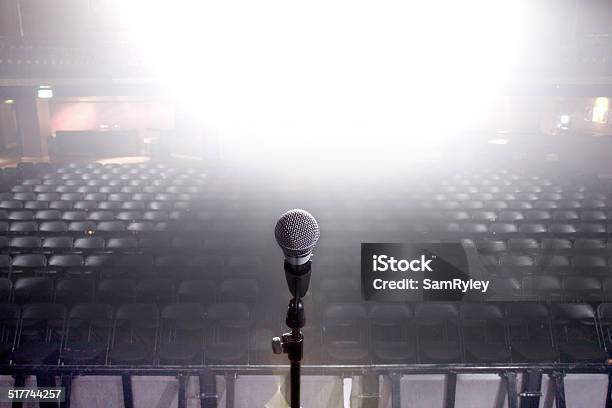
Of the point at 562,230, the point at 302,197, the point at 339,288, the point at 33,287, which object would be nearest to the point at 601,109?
the point at 562,230

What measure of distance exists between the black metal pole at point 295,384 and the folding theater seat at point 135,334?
10.4 feet

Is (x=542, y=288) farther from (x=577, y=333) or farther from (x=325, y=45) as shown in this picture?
(x=325, y=45)

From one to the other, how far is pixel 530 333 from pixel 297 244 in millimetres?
5048

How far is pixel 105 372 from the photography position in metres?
Result: 4.28

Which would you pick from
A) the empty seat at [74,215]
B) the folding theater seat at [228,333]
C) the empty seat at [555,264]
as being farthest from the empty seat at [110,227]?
the empty seat at [555,264]

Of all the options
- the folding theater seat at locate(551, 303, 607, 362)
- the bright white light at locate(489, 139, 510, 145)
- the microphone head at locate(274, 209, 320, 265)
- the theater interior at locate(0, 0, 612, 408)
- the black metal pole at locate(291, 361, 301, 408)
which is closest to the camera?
the microphone head at locate(274, 209, 320, 265)

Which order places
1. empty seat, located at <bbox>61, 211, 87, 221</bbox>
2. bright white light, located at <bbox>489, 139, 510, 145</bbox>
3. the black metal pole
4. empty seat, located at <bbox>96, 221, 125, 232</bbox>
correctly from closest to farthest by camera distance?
the black metal pole → empty seat, located at <bbox>96, 221, 125, 232</bbox> → empty seat, located at <bbox>61, 211, 87, 221</bbox> → bright white light, located at <bbox>489, 139, 510, 145</bbox>

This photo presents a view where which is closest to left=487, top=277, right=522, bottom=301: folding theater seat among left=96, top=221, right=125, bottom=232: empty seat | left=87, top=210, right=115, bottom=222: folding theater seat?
left=96, top=221, right=125, bottom=232: empty seat

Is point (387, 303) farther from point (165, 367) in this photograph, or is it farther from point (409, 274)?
point (165, 367)

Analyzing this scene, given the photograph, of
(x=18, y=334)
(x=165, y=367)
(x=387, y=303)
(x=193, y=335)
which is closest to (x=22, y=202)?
(x=18, y=334)

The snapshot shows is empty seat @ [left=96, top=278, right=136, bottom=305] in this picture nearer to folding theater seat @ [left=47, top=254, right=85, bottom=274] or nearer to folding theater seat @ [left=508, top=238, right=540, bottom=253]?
folding theater seat @ [left=47, top=254, right=85, bottom=274]

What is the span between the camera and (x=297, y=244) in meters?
1.69

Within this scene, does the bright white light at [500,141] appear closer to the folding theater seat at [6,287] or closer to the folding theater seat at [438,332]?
the folding theater seat at [438,332]

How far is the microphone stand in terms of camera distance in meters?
1.76
